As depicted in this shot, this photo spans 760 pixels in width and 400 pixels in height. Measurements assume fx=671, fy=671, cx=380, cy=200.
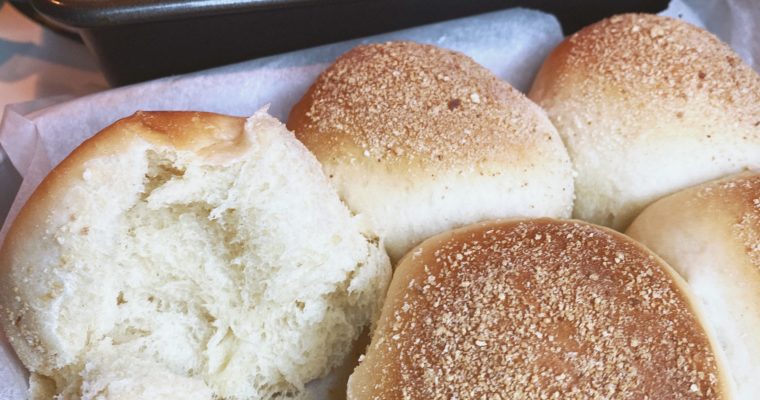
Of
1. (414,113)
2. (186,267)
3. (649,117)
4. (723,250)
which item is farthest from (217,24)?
(723,250)

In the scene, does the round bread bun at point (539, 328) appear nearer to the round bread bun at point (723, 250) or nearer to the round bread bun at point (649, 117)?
the round bread bun at point (723, 250)

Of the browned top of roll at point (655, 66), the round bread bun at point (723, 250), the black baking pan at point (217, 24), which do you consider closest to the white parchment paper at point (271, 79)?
the black baking pan at point (217, 24)

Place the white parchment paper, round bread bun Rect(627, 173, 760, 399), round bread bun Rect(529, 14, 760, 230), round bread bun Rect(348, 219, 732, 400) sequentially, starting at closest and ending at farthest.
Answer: round bread bun Rect(348, 219, 732, 400) → round bread bun Rect(627, 173, 760, 399) → round bread bun Rect(529, 14, 760, 230) → the white parchment paper

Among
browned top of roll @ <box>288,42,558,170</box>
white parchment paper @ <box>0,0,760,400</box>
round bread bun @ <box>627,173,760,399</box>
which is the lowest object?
round bread bun @ <box>627,173,760,399</box>

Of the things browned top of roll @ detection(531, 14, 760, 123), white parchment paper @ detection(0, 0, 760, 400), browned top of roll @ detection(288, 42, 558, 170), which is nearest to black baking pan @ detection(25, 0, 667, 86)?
white parchment paper @ detection(0, 0, 760, 400)

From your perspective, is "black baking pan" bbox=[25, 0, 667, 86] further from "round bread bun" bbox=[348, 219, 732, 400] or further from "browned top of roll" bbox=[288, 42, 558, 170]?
"round bread bun" bbox=[348, 219, 732, 400]

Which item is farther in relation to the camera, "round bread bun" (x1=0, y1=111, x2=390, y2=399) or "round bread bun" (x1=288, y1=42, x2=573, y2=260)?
"round bread bun" (x1=288, y1=42, x2=573, y2=260)

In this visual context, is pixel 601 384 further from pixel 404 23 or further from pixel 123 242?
pixel 404 23
